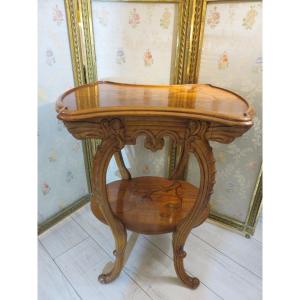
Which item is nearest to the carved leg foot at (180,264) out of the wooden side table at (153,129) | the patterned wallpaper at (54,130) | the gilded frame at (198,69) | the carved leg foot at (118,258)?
the wooden side table at (153,129)

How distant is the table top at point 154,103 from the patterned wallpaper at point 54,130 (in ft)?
0.85

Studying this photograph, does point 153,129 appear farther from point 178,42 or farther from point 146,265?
point 146,265

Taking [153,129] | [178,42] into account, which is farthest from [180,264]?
[178,42]

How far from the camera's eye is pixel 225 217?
1.40 meters

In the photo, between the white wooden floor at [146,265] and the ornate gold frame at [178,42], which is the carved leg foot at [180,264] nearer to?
the white wooden floor at [146,265]

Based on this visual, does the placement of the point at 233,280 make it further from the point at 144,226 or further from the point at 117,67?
the point at 117,67

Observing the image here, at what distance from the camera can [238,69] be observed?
104 centimetres

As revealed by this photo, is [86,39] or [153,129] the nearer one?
[153,129]

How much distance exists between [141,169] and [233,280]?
0.80 metres

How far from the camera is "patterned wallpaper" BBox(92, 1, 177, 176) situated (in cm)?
108

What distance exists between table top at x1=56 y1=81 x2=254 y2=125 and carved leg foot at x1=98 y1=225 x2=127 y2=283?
535 millimetres

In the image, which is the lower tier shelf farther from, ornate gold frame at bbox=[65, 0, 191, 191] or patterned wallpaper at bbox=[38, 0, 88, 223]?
ornate gold frame at bbox=[65, 0, 191, 191]

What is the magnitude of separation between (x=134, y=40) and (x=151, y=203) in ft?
2.68
